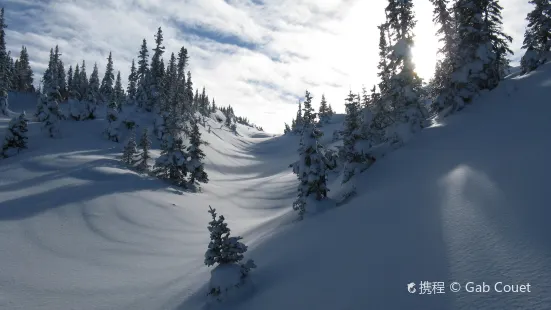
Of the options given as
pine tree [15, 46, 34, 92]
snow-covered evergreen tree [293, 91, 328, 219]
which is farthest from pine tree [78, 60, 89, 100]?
snow-covered evergreen tree [293, 91, 328, 219]

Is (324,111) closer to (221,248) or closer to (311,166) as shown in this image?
(311,166)

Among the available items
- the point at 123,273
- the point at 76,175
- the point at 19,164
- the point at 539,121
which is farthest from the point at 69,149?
the point at 539,121

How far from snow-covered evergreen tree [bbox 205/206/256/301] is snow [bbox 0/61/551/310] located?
0.73 metres

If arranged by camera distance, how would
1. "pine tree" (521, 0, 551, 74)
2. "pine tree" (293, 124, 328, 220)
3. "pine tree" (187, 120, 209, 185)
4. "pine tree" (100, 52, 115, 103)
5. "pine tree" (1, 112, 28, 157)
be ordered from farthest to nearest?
"pine tree" (100, 52, 115, 103) → "pine tree" (187, 120, 209, 185) → "pine tree" (1, 112, 28, 157) → "pine tree" (521, 0, 551, 74) → "pine tree" (293, 124, 328, 220)

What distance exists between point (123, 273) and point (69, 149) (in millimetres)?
35727

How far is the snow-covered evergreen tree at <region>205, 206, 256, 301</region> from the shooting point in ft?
38.3

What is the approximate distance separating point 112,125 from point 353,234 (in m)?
54.8

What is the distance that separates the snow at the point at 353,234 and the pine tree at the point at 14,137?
8.50m

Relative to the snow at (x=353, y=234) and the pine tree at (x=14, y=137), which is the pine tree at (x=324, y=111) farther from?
the pine tree at (x=14, y=137)

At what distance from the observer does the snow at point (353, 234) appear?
291 inches

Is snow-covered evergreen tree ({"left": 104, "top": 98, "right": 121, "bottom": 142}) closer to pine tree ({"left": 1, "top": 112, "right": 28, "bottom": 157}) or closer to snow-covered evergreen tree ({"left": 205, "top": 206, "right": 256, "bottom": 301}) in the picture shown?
pine tree ({"left": 1, "top": 112, "right": 28, "bottom": 157})

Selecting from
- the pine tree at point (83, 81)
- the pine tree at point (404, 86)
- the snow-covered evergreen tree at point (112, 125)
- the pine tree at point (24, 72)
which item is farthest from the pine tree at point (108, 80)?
the pine tree at point (404, 86)

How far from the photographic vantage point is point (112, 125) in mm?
55438

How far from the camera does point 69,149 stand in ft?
150
